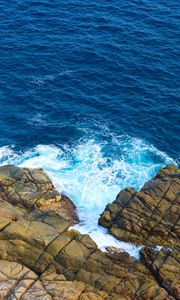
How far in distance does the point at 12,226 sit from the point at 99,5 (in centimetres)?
7966

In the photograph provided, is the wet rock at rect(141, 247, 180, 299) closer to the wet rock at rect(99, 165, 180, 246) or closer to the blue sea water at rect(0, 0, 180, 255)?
the wet rock at rect(99, 165, 180, 246)

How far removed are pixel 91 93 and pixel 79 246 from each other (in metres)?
43.6

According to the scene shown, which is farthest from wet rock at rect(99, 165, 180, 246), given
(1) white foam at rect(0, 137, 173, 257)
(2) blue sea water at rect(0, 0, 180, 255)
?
(1) white foam at rect(0, 137, 173, 257)

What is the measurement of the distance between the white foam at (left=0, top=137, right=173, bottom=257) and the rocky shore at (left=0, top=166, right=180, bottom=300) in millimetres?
4490

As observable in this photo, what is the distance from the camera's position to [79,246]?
59219 millimetres

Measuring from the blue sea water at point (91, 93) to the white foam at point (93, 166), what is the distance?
167mm

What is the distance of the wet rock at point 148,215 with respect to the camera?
63.7 m

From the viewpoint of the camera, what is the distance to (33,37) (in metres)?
112

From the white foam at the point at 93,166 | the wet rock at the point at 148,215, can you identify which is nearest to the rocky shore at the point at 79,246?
the wet rock at the point at 148,215

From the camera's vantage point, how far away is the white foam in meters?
75.4

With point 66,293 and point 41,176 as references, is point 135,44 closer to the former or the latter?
point 41,176

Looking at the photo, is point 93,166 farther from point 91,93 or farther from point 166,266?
point 166,266

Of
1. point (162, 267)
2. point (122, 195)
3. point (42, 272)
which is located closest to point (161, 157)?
point (122, 195)

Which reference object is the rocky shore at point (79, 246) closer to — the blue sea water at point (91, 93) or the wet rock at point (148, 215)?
the wet rock at point (148, 215)
